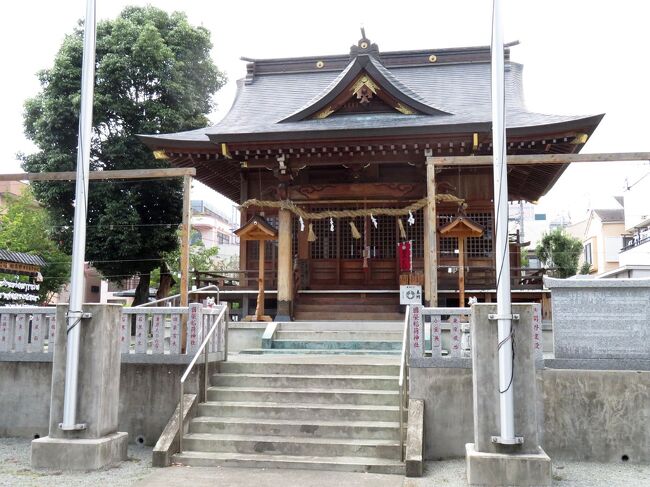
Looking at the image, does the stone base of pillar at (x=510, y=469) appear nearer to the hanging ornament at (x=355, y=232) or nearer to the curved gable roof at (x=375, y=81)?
the hanging ornament at (x=355, y=232)

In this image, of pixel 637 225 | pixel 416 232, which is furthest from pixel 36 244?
pixel 637 225

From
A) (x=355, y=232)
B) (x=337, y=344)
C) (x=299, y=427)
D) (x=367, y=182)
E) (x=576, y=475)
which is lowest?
(x=576, y=475)

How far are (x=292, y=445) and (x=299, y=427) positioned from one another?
1.12 ft

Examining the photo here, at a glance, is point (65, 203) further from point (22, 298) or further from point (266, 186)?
point (266, 186)

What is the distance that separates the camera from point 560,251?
32250 mm

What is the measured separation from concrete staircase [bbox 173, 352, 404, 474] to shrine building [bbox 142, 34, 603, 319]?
4.29 meters

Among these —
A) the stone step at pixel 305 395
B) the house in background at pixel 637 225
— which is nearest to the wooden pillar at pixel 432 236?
the stone step at pixel 305 395

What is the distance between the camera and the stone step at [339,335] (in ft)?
37.5

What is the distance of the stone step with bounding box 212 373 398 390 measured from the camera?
845 centimetres

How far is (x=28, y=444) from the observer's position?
842 cm

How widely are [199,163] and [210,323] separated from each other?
20.9 feet

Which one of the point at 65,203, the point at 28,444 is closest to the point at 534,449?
the point at 28,444

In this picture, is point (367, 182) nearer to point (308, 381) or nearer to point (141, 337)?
point (308, 381)

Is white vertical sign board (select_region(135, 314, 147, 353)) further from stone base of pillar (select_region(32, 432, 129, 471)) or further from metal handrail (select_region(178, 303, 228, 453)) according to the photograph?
stone base of pillar (select_region(32, 432, 129, 471))
